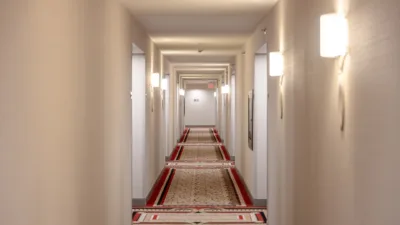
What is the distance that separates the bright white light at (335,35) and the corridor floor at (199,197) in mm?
4516

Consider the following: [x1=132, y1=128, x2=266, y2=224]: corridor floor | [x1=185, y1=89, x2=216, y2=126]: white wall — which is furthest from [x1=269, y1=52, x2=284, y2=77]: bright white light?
[x1=185, y1=89, x2=216, y2=126]: white wall

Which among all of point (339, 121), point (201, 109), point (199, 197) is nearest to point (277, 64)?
point (339, 121)

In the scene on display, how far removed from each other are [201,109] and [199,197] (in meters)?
24.3

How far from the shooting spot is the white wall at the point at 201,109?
33125mm

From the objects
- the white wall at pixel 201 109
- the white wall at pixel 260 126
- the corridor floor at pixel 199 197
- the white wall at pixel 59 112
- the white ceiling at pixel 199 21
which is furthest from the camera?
the white wall at pixel 201 109

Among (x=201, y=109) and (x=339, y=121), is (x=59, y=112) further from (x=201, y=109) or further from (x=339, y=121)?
(x=201, y=109)

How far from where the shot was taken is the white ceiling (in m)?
5.83

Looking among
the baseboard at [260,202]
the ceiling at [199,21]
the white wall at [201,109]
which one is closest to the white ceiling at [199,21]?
the ceiling at [199,21]

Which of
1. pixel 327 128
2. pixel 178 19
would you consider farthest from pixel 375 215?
pixel 178 19

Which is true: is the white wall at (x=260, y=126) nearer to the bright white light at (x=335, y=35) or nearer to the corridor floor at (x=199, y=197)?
the corridor floor at (x=199, y=197)

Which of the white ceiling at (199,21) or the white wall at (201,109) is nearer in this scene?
the white ceiling at (199,21)

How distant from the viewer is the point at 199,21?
7211mm

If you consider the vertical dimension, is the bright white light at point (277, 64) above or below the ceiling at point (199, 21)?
below

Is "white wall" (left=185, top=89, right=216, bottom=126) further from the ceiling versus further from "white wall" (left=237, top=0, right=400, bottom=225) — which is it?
"white wall" (left=237, top=0, right=400, bottom=225)
